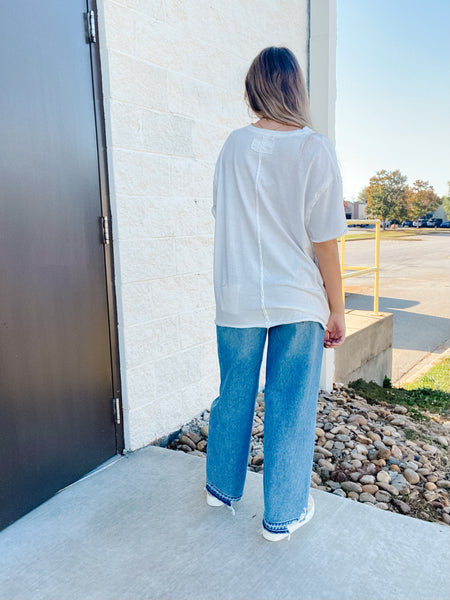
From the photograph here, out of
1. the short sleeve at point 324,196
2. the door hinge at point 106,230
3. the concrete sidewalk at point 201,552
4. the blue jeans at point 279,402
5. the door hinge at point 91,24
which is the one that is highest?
the door hinge at point 91,24

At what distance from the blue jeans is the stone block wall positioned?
31.2 inches

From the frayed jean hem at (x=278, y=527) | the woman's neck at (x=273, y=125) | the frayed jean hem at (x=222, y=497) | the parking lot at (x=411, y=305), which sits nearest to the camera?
the woman's neck at (x=273, y=125)

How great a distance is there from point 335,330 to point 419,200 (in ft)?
253

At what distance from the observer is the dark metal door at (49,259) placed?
6.37ft

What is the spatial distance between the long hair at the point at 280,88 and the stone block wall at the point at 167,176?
2.98 ft

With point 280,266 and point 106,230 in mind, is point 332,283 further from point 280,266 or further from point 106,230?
point 106,230

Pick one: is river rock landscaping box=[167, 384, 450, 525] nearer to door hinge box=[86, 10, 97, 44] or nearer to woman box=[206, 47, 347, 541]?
woman box=[206, 47, 347, 541]

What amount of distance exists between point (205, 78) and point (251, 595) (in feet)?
8.59

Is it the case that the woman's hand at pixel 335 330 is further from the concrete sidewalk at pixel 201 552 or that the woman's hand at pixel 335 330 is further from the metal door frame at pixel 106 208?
the metal door frame at pixel 106 208

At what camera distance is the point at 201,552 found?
1.83m

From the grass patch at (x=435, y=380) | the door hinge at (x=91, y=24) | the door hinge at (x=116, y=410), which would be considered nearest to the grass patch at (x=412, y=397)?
the grass patch at (x=435, y=380)

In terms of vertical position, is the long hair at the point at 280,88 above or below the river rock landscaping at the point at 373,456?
above

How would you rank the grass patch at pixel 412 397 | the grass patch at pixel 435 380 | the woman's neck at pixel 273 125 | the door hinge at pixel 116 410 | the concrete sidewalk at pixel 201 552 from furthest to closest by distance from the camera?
1. the grass patch at pixel 435 380
2. the grass patch at pixel 412 397
3. the door hinge at pixel 116 410
4. the woman's neck at pixel 273 125
5. the concrete sidewalk at pixel 201 552

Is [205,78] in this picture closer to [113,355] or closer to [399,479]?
[113,355]
